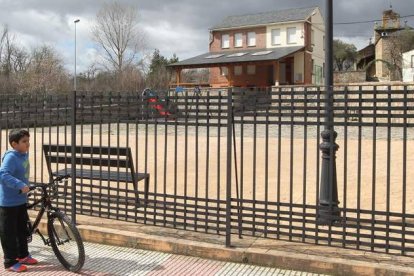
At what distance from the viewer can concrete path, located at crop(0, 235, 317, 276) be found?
502 cm

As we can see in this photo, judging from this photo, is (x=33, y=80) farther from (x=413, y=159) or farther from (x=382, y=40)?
(x=382, y=40)

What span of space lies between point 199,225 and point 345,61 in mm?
80069

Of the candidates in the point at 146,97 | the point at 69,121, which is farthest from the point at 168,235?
the point at 69,121

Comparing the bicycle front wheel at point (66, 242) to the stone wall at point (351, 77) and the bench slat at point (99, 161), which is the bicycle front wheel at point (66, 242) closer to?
the bench slat at point (99, 161)

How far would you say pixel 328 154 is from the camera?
5844 mm

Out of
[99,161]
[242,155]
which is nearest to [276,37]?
[99,161]

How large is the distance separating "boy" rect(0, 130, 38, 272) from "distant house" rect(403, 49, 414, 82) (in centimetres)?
4516

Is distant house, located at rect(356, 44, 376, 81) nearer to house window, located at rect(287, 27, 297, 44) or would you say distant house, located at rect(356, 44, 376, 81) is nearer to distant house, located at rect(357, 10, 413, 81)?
distant house, located at rect(357, 10, 413, 81)

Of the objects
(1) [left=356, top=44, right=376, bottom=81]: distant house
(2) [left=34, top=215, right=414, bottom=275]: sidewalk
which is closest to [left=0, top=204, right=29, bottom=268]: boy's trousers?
(2) [left=34, top=215, right=414, bottom=275]: sidewalk

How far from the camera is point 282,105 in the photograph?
18.3ft

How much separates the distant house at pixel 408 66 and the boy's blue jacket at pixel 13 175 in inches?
1778

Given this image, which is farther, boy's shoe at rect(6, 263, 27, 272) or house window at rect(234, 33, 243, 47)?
house window at rect(234, 33, 243, 47)

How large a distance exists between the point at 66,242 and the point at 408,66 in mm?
48070

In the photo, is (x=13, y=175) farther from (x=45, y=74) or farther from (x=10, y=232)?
(x=45, y=74)
